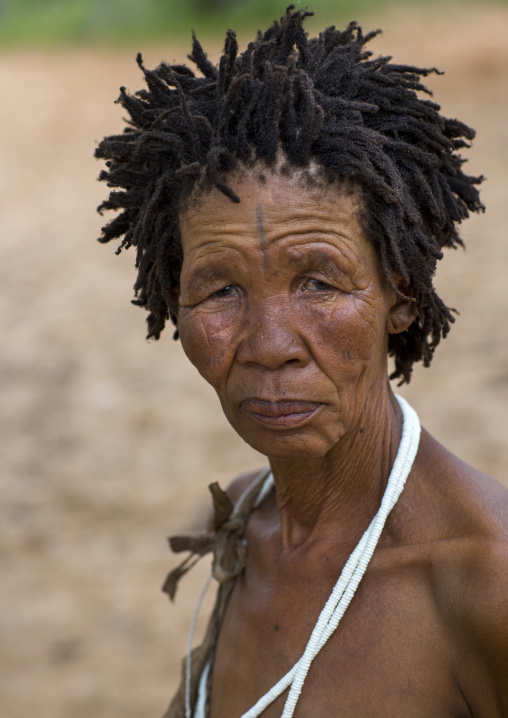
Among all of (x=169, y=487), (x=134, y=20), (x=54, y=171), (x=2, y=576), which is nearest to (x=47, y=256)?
Result: (x=54, y=171)

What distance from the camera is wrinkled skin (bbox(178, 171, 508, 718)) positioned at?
2045mm

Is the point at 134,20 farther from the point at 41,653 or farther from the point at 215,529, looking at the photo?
the point at 215,529

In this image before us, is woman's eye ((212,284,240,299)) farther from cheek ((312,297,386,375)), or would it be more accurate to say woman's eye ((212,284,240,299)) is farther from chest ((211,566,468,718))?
chest ((211,566,468,718))

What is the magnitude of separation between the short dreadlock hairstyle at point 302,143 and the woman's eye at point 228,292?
23 centimetres

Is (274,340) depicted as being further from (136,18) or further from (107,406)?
(136,18)

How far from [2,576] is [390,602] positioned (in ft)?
13.7

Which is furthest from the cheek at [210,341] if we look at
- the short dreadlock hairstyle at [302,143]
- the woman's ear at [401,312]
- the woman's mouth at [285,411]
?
the woman's ear at [401,312]

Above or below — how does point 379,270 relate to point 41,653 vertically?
above

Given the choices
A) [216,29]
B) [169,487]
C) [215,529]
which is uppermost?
[216,29]

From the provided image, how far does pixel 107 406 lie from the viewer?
25.1 feet

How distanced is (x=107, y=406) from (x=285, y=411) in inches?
224

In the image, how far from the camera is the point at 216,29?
15.8 metres

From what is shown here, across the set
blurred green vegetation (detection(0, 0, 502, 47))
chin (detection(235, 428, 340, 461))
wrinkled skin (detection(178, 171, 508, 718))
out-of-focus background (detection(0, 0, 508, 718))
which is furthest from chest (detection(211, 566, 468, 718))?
blurred green vegetation (detection(0, 0, 502, 47))

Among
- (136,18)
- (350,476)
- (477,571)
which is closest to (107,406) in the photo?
(350,476)
